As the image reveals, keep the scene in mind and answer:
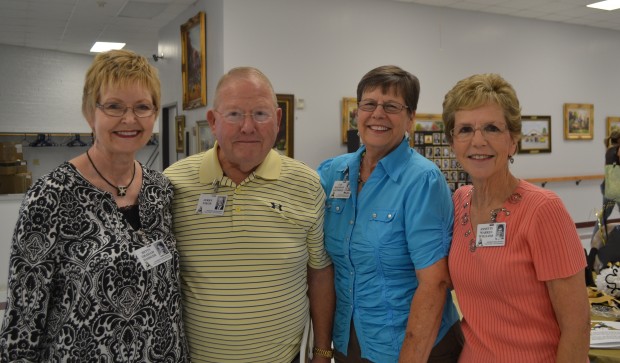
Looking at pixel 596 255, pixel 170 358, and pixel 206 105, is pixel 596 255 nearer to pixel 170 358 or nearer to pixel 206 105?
pixel 170 358

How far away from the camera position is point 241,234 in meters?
1.79

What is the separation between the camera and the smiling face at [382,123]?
1950mm

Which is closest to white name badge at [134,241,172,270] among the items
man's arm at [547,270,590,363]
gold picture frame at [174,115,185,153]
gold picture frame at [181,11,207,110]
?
man's arm at [547,270,590,363]

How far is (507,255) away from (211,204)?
1034 mm

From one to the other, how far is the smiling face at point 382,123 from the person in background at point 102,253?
790 millimetres

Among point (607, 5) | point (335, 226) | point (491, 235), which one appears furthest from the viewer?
point (607, 5)

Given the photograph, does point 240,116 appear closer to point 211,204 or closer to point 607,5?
point 211,204

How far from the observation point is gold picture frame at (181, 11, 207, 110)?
22.0ft

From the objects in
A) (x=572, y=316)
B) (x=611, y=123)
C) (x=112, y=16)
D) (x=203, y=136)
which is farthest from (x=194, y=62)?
(x=611, y=123)

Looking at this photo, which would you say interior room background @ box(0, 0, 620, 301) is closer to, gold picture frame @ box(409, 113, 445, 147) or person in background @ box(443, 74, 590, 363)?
gold picture frame @ box(409, 113, 445, 147)

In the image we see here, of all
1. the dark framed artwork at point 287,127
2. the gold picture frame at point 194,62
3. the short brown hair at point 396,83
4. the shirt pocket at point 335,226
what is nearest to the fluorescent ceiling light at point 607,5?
the dark framed artwork at point 287,127

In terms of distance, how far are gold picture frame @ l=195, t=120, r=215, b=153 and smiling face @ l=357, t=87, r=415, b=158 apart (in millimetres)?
5090

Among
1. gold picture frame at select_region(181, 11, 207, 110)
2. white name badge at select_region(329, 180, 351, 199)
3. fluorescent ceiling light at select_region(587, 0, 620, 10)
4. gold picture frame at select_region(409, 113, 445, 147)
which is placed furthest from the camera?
fluorescent ceiling light at select_region(587, 0, 620, 10)

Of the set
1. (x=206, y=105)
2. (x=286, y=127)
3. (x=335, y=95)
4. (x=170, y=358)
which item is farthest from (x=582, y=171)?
(x=170, y=358)
